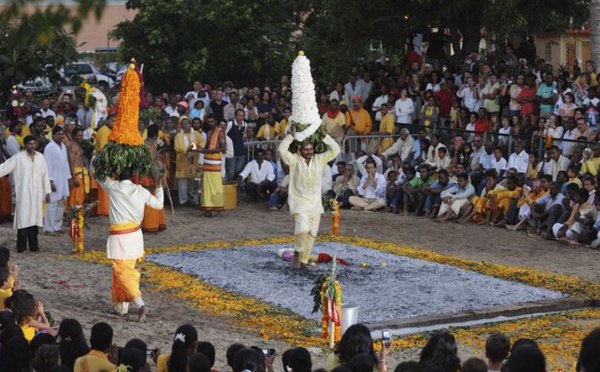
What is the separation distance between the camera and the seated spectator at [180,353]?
30.5 ft

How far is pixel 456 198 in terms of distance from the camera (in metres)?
22.4

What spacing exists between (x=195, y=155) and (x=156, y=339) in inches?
435

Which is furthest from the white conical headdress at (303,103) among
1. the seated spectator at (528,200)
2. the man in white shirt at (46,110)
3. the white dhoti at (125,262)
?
the man in white shirt at (46,110)

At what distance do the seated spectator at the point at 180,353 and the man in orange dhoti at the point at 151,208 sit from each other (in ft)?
36.1

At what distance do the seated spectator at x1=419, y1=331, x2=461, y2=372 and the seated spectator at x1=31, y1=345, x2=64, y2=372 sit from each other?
2593 mm

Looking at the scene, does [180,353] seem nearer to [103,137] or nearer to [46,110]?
[103,137]

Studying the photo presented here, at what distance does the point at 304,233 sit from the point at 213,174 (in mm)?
5977

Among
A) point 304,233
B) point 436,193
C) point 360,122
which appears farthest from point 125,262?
point 360,122

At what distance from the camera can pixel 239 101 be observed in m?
27.6

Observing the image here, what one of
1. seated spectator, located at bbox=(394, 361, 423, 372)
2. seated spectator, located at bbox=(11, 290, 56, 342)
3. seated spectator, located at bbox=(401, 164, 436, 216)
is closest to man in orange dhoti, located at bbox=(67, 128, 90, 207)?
seated spectator, located at bbox=(401, 164, 436, 216)

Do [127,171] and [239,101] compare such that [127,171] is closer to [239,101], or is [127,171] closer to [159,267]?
[159,267]

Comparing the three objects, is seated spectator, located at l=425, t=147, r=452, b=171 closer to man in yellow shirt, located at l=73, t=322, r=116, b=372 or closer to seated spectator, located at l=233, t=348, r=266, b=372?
man in yellow shirt, located at l=73, t=322, r=116, b=372

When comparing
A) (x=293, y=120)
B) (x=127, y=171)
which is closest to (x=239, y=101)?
(x=293, y=120)

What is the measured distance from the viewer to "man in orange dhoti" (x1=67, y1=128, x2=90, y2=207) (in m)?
→ 21.0
